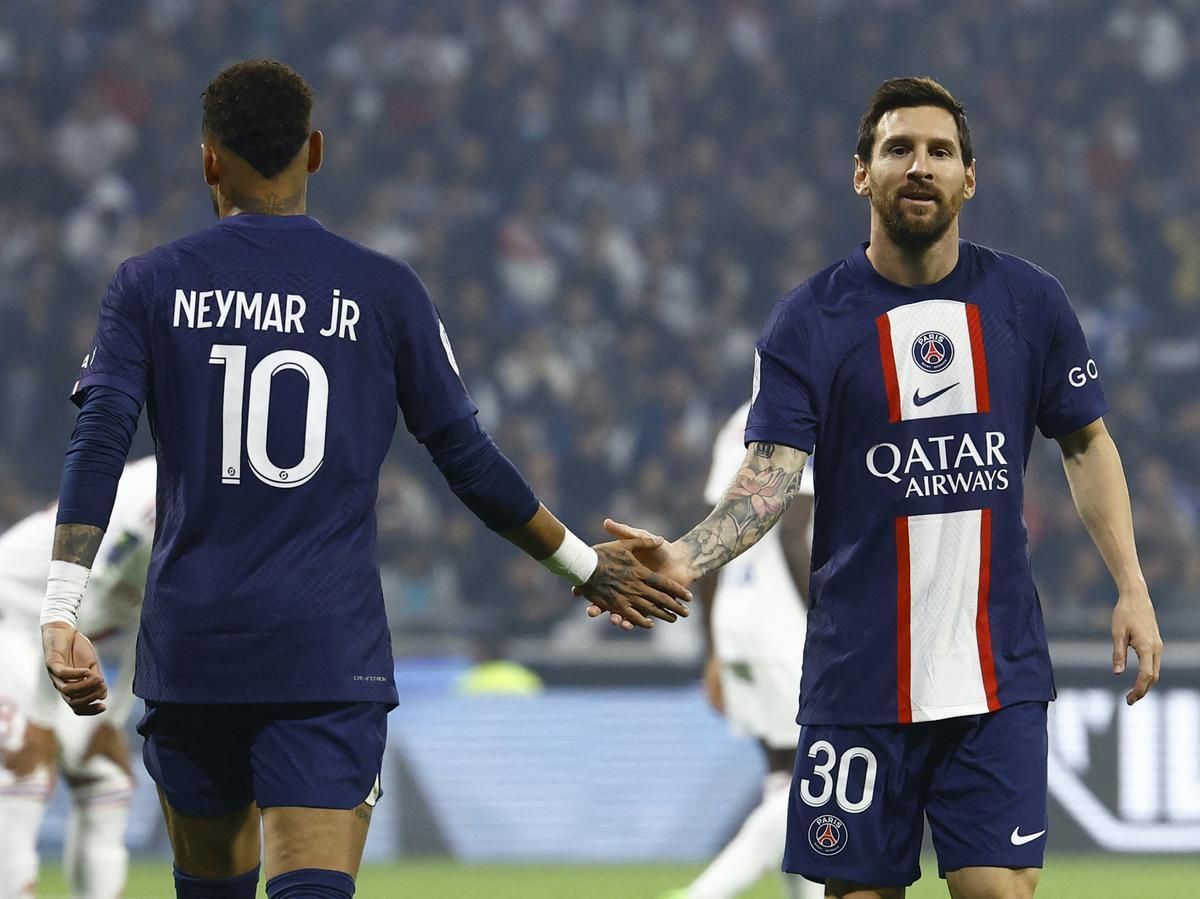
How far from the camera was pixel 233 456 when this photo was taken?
145 inches

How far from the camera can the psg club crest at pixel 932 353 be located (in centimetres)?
409

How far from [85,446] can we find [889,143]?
1.79 meters

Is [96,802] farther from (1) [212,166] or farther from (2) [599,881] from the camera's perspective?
(2) [599,881]

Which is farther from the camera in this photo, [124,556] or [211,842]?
[124,556]

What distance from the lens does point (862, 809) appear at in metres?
4.00

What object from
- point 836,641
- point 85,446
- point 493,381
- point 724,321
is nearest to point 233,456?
point 85,446

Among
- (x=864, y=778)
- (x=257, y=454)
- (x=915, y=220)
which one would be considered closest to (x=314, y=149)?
(x=257, y=454)

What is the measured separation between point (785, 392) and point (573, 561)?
0.58 m

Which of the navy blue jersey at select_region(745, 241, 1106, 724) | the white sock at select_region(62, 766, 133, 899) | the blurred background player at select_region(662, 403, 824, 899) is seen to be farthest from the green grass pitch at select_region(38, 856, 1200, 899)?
the navy blue jersey at select_region(745, 241, 1106, 724)

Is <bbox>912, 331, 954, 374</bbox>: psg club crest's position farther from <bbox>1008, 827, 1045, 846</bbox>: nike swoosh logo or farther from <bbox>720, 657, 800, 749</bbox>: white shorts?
<bbox>720, 657, 800, 749</bbox>: white shorts

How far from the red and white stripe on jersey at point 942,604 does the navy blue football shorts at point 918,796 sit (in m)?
0.09

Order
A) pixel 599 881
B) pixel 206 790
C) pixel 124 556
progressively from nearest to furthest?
1. pixel 206 790
2. pixel 124 556
3. pixel 599 881

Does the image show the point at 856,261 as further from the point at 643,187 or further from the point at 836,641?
the point at 643,187

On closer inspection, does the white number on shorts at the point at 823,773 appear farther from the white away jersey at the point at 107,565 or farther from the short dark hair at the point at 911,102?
the white away jersey at the point at 107,565
